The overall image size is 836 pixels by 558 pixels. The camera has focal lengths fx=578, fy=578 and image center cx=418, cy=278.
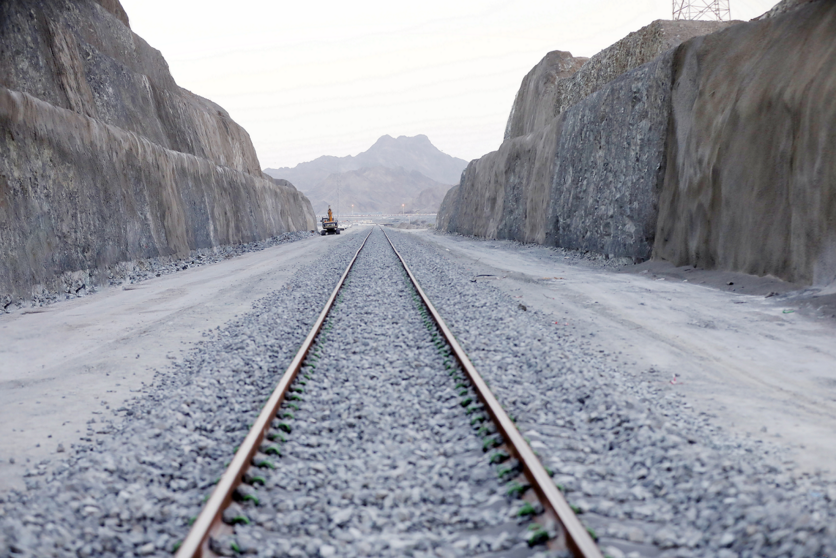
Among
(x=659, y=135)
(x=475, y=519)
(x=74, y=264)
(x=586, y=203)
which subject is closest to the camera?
(x=475, y=519)

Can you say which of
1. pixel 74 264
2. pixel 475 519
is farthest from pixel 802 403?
pixel 74 264

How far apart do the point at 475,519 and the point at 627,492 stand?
1.00 metres

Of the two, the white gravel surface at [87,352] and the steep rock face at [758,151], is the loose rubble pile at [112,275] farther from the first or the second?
the steep rock face at [758,151]

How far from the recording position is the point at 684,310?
10516 mm

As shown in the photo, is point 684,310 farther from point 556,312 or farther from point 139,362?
point 139,362

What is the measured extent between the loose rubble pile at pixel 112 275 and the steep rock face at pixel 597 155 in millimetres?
15668

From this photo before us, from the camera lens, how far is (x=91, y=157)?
17828mm

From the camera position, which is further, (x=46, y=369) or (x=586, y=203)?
(x=586, y=203)

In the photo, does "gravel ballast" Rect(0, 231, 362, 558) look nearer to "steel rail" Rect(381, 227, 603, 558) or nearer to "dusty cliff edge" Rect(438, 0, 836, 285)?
"steel rail" Rect(381, 227, 603, 558)

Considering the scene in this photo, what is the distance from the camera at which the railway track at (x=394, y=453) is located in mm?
3215

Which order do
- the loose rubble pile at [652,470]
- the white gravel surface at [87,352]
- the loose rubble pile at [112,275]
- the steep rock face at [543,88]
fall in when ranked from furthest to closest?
the steep rock face at [543,88]
the loose rubble pile at [112,275]
the white gravel surface at [87,352]
the loose rubble pile at [652,470]

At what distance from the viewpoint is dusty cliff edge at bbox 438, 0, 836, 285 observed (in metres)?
11.4

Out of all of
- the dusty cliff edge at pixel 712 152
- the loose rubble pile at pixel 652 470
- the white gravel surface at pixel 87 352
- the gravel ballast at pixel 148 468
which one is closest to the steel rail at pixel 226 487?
the gravel ballast at pixel 148 468

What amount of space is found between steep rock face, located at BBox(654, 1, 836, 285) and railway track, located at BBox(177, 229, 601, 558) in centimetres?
845
